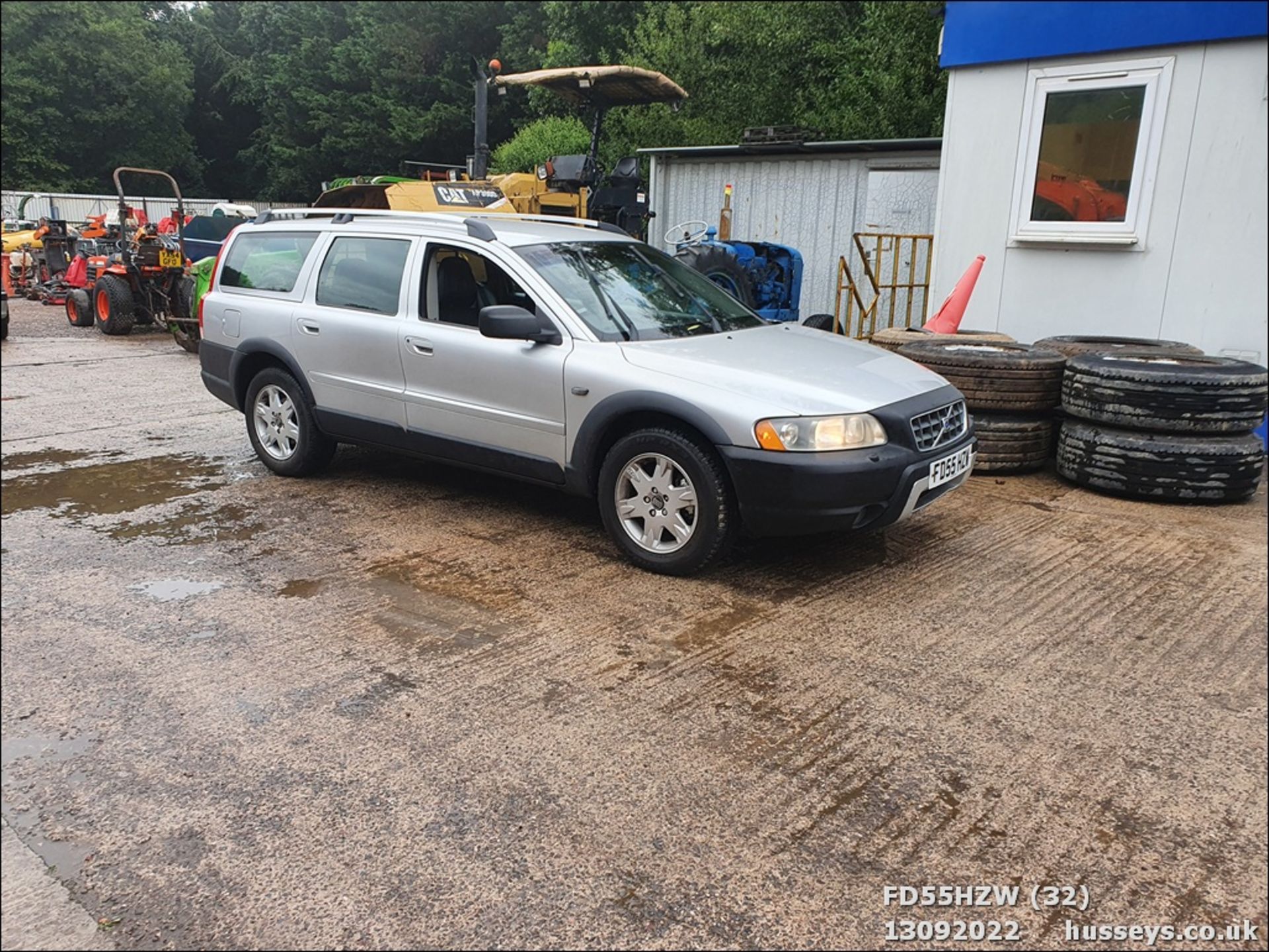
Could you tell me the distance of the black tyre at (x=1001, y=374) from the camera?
6.20m

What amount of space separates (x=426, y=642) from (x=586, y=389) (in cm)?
151

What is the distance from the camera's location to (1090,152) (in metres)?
5.25

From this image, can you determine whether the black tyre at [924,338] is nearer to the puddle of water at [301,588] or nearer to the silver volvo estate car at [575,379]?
the silver volvo estate car at [575,379]

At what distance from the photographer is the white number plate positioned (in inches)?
179

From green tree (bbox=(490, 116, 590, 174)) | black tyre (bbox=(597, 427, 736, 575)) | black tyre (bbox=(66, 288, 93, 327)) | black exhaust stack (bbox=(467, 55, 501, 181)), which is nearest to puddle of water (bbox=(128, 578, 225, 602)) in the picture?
black tyre (bbox=(597, 427, 736, 575))

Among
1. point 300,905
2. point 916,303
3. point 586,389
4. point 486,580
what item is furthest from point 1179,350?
point 916,303

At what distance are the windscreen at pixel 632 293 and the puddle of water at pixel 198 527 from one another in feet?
7.02

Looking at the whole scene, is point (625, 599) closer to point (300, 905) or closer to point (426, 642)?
point (426, 642)

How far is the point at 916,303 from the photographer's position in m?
12.3

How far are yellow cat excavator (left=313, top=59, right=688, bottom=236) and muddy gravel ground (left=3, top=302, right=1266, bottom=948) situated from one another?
7.05 m

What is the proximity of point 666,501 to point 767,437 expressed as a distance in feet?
2.09

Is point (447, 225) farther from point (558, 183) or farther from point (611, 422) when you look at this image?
point (558, 183)

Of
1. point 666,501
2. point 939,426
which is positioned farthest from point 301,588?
point 939,426

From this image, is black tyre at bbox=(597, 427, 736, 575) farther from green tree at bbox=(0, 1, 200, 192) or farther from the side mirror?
green tree at bbox=(0, 1, 200, 192)
